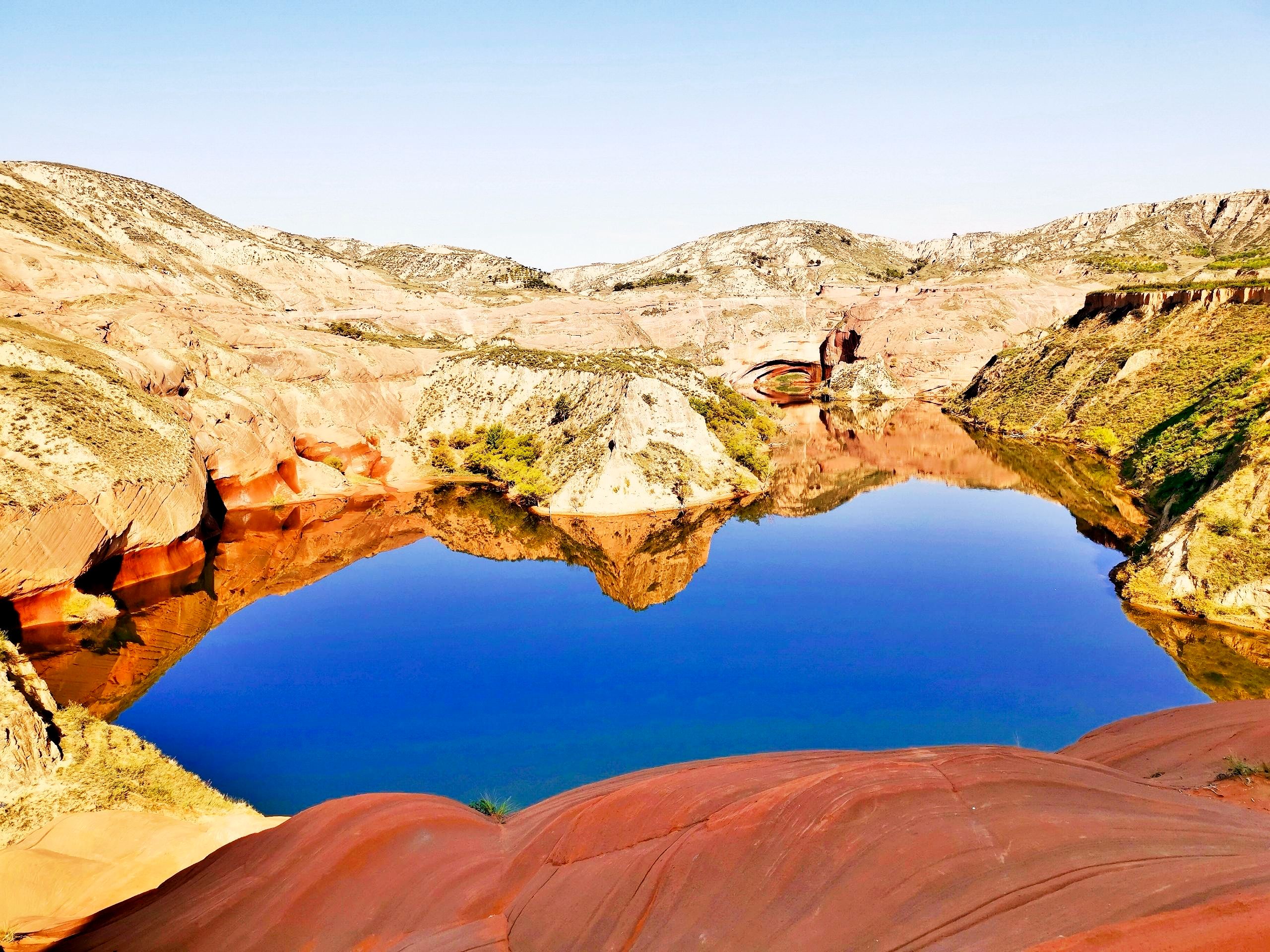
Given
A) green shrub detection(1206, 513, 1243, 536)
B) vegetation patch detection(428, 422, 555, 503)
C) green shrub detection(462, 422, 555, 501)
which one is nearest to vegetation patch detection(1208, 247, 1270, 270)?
green shrub detection(1206, 513, 1243, 536)

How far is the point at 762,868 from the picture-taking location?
9406mm

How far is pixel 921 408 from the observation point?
99.1m

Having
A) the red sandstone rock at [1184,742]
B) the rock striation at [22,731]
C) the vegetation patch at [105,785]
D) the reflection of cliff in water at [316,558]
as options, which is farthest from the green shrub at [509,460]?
the red sandstone rock at [1184,742]

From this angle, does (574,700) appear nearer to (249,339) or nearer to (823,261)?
(249,339)

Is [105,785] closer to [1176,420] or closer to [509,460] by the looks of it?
[509,460]

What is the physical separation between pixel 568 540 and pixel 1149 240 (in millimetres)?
144091

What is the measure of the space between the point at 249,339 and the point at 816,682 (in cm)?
5633

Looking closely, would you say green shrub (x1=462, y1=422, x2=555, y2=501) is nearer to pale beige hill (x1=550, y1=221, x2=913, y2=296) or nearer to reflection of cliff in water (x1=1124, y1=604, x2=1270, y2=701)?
reflection of cliff in water (x1=1124, y1=604, x2=1270, y2=701)

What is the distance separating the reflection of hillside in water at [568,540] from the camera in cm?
2841

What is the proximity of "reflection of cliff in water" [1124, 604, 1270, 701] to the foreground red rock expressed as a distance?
1745cm

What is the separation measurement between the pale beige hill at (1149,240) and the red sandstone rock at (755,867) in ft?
393

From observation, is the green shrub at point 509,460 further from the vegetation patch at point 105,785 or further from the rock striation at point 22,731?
the rock striation at point 22,731

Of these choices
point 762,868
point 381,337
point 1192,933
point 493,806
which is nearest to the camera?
point 1192,933

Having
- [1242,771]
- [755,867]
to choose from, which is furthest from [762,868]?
[1242,771]
